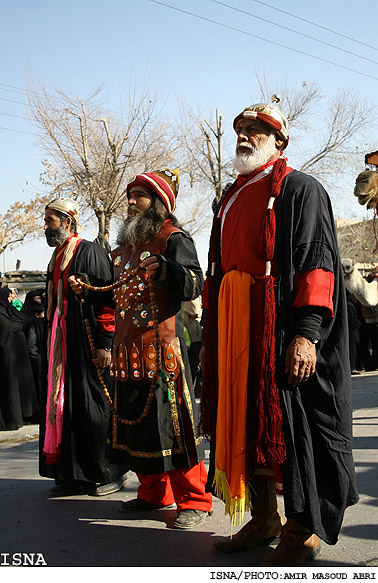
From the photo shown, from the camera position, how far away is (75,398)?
4484mm

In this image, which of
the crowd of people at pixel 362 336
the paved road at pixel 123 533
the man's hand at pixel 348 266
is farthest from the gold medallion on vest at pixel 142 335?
the crowd of people at pixel 362 336

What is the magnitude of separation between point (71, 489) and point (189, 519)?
1288 millimetres

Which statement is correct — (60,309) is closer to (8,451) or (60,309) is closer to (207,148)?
(8,451)

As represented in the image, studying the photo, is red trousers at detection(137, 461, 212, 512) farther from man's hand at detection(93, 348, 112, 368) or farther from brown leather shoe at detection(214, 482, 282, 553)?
man's hand at detection(93, 348, 112, 368)

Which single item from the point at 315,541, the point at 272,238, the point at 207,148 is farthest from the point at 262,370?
the point at 207,148

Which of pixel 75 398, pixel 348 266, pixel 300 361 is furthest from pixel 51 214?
pixel 348 266

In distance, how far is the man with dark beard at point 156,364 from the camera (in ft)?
11.9

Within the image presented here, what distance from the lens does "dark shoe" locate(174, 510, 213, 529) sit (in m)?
3.53

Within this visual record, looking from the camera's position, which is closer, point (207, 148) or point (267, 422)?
point (267, 422)

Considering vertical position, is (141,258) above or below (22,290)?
below

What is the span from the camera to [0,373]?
827 cm

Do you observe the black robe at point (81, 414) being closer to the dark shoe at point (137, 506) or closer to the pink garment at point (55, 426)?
the pink garment at point (55, 426)

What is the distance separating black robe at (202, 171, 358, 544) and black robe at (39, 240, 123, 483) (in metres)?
1.89

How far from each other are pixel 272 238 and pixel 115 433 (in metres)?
1.82
